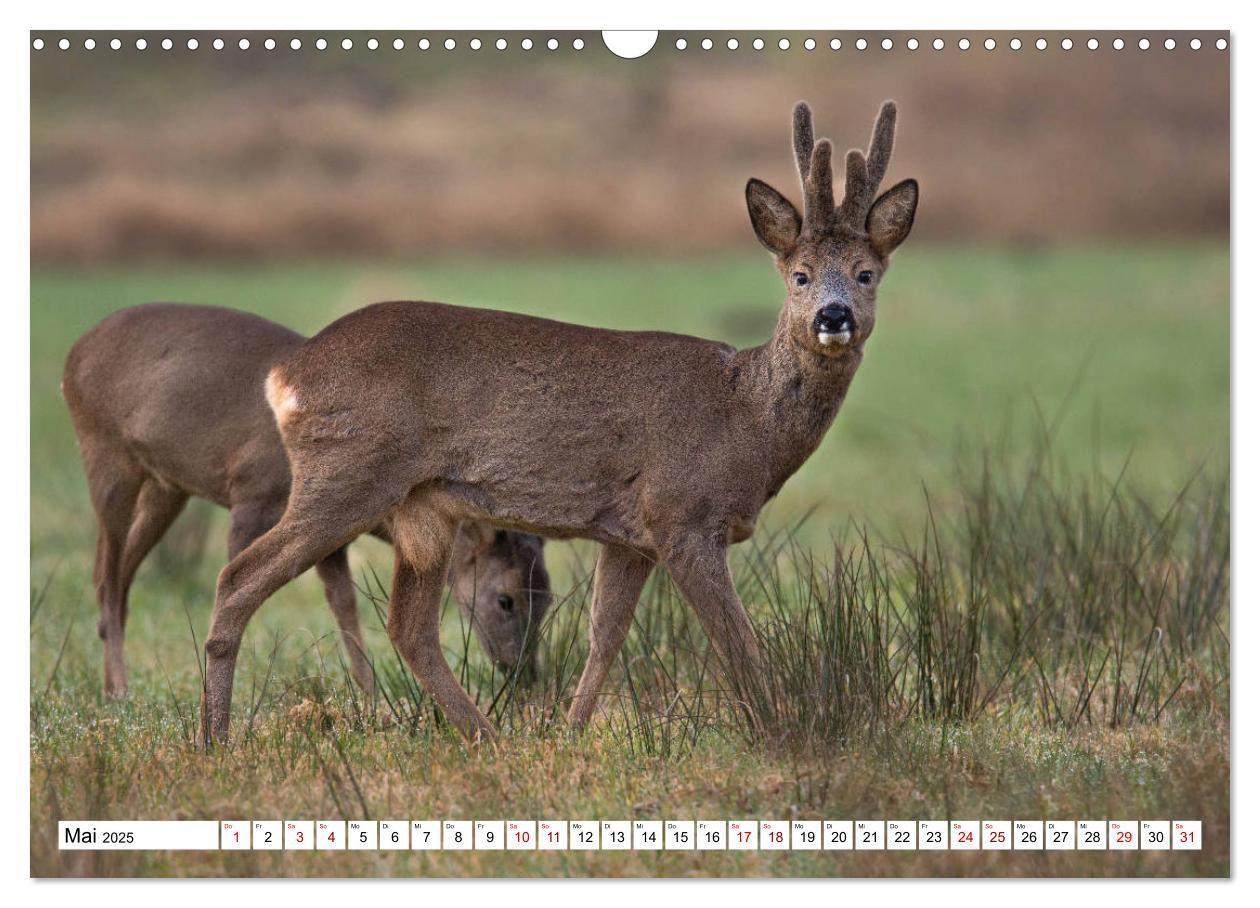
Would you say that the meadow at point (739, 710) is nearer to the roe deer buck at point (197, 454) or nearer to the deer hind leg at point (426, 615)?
the deer hind leg at point (426, 615)

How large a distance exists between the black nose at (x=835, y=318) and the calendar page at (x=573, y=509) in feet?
0.06

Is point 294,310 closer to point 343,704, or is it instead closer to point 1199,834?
point 343,704

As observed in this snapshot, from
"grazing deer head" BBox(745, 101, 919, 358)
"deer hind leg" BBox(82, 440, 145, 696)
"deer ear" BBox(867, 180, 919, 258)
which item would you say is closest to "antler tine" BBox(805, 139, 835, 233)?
"grazing deer head" BBox(745, 101, 919, 358)

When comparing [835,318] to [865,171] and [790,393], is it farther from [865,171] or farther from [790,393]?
[865,171]

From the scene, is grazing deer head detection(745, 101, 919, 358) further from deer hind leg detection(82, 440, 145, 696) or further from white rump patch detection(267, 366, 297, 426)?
deer hind leg detection(82, 440, 145, 696)

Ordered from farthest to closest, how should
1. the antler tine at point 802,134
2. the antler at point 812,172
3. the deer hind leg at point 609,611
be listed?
1. the deer hind leg at point 609,611
2. the antler tine at point 802,134
3. the antler at point 812,172

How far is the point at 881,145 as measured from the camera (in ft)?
22.4

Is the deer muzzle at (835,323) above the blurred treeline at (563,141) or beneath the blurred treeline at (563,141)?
beneath

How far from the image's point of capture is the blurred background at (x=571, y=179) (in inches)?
276

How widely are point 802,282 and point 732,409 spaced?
53 cm

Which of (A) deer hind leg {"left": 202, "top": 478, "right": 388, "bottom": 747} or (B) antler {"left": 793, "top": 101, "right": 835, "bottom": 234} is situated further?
(A) deer hind leg {"left": 202, "top": 478, "right": 388, "bottom": 747}

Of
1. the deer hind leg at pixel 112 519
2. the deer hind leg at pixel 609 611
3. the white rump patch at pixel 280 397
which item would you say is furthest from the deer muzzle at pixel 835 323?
the deer hind leg at pixel 112 519

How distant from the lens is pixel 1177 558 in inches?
340

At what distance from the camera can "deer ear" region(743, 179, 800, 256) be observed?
675cm
